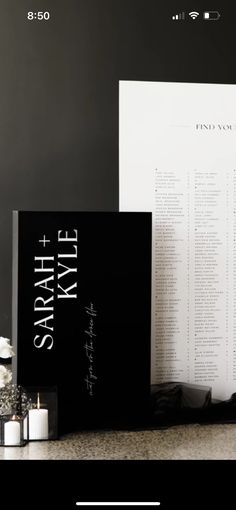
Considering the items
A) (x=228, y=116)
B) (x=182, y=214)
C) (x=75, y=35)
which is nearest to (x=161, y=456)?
(x=182, y=214)

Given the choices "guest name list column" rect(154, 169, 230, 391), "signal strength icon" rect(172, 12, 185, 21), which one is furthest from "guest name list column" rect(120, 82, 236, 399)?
"signal strength icon" rect(172, 12, 185, 21)

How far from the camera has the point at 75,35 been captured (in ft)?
6.10

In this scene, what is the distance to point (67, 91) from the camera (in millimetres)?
1861

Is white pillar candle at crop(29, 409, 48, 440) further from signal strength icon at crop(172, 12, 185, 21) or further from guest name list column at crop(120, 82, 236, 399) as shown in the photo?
signal strength icon at crop(172, 12, 185, 21)

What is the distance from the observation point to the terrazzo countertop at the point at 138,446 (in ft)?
4.84

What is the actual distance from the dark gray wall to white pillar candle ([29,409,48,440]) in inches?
13.0

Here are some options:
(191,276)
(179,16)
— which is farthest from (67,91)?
(191,276)

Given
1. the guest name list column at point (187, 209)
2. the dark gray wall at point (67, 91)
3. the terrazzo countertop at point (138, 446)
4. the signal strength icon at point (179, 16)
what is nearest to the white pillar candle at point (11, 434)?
the terrazzo countertop at point (138, 446)

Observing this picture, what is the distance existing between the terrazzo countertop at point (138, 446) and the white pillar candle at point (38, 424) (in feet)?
0.06

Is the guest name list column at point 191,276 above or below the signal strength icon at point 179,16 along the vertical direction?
below

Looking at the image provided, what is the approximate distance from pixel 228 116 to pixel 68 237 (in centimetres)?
61

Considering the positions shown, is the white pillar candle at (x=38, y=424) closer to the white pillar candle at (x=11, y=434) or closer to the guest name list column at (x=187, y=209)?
the white pillar candle at (x=11, y=434)

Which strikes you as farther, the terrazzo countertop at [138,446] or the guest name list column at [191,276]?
the guest name list column at [191,276]
